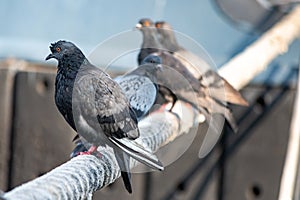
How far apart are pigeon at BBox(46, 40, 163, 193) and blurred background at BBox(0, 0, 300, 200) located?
0.82 metres

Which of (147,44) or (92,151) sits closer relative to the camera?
(92,151)

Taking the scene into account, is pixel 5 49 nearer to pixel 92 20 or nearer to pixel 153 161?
pixel 92 20

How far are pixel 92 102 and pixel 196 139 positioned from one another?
2.99ft

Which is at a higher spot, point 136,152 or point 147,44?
point 147,44

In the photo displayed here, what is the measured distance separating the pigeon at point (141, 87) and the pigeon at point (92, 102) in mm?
37

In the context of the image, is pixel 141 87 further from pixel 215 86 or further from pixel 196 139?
pixel 196 139

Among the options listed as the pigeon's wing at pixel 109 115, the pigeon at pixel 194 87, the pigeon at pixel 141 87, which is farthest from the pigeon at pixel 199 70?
the pigeon's wing at pixel 109 115

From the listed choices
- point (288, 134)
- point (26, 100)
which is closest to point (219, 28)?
point (288, 134)

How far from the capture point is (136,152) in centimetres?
50

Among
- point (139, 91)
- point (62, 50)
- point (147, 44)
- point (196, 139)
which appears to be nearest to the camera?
point (62, 50)

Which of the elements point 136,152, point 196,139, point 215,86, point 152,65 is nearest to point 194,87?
point 215,86

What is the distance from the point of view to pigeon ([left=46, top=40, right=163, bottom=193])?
44 centimetres

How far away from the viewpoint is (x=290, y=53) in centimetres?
153

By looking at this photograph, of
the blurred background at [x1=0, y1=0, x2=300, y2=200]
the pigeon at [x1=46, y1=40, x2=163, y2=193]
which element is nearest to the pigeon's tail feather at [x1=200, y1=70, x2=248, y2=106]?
the pigeon at [x1=46, y1=40, x2=163, y2=193]
